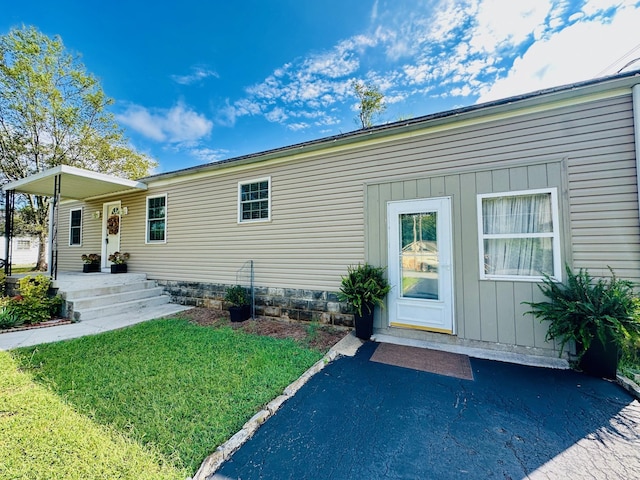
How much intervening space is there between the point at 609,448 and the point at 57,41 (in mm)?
21756

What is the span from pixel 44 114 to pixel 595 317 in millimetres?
20203

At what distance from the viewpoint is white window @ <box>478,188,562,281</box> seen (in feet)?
11.8

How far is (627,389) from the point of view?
8.98 feet

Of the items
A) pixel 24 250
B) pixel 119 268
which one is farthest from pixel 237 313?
pixel 24 250

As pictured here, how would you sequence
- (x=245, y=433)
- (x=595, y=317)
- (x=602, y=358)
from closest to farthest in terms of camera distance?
(x=245, y=433)
(x=595, y=317)
(x=602, y=358)

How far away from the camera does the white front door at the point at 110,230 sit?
8.22 metres

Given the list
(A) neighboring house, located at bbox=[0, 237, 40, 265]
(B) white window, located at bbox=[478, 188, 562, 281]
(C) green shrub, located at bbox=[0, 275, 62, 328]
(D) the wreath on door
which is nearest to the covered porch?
(C) green shrub, located at bbox=[0, 275, 62, 328]

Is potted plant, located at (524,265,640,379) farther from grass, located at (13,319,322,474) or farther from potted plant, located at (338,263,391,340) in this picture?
grass, located at (13,319,322,474)

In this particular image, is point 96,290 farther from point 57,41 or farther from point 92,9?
point 57,41

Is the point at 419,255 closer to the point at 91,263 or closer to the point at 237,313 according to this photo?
the point at 237,313

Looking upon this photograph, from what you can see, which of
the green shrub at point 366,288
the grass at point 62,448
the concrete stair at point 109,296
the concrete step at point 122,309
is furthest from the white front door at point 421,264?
the concrete step at point 122,309

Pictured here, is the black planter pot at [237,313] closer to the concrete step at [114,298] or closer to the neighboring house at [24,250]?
the concrete step at [114,298]

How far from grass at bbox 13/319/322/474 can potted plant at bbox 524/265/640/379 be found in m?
3.08

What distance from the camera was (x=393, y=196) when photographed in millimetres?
4543
